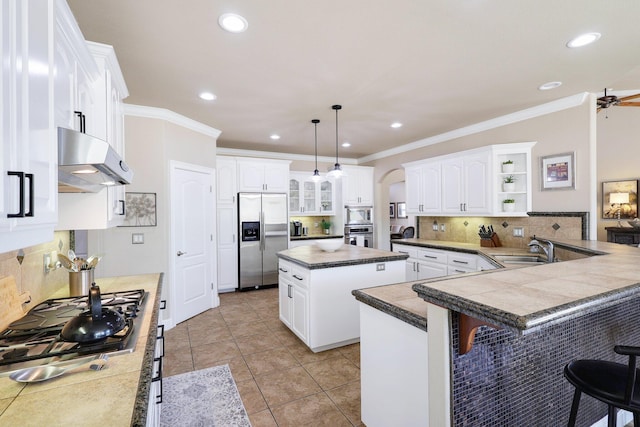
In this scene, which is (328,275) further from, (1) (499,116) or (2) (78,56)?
(1) (499,116)

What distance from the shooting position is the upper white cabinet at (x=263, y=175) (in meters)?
5.29

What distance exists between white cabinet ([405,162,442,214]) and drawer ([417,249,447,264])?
2.21 feet

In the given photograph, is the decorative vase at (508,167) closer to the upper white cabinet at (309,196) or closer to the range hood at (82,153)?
the upper white cabinet at (309,196)

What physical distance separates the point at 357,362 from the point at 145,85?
332cm

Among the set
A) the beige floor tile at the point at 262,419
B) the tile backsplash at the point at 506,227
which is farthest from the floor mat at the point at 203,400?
the tile backsplash at the point at 506,227

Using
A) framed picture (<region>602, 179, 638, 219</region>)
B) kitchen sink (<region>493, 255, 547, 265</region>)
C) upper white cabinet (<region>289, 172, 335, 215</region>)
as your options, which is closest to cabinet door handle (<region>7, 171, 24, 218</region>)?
kitchen sink (<region>493, 255, 547, 265</region>)

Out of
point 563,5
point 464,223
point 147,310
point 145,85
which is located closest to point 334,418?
point 147,310

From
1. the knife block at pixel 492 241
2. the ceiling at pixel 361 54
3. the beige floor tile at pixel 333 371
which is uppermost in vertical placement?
the ceiling at pixel 361 54

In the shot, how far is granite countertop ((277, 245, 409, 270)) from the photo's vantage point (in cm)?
288

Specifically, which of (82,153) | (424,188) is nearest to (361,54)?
(82,153)

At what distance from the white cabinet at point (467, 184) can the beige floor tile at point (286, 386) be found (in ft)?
10.3

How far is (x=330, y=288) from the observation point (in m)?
2.92

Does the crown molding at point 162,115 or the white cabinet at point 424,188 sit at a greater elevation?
A: the crown molding at point 162,115

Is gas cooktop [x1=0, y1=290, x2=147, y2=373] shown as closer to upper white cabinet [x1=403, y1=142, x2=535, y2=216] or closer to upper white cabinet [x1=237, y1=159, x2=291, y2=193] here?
upper white cabinet [x1=237, y1=159, x2=291, y2=193]
